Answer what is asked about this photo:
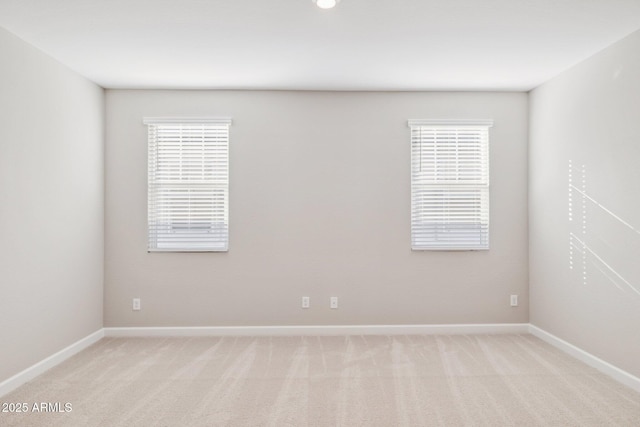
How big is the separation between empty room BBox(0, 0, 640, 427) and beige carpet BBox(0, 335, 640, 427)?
0.08ft

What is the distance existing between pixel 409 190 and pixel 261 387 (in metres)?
2.62

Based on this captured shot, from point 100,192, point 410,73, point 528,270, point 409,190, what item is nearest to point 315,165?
point 409,190

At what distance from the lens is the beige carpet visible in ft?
9.33

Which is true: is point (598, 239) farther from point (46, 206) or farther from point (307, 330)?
point (46, 206)

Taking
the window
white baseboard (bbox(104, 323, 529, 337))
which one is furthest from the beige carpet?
the window

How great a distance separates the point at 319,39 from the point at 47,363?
351cm

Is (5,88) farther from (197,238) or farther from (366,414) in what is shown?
(366,414)

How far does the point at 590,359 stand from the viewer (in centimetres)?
384

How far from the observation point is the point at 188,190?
482 cm

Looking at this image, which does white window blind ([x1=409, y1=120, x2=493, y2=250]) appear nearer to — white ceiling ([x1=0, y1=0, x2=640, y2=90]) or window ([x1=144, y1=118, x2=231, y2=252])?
white ceiling ([x1=0, y1=0, x2=640, y2=90])

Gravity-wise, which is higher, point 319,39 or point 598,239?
point 319,39

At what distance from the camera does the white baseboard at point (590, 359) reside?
3.37 meters

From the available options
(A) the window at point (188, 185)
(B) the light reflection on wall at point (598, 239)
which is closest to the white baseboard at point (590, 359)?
(B) the light reflection on wall at point (598, 239)

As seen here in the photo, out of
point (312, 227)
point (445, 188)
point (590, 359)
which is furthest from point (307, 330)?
point (590, 359)
